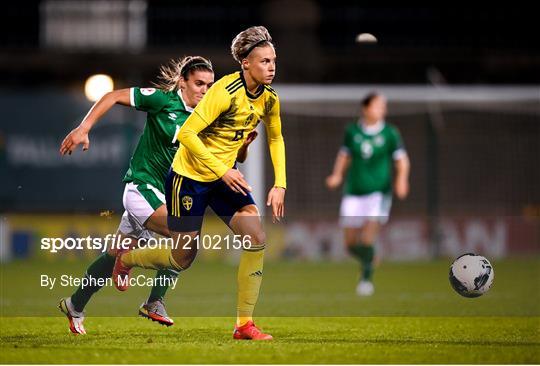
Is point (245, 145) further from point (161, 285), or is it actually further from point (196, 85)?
point (161, 285)

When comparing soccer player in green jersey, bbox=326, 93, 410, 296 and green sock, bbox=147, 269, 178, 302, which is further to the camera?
soccer player in green jersey, bbox=326, 93, 410, 296

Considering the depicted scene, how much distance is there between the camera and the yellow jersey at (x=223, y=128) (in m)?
6.95

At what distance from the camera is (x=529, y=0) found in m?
23.8

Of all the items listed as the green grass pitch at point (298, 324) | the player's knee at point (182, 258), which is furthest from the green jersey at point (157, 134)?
the green grass pitch at point (298, 324)

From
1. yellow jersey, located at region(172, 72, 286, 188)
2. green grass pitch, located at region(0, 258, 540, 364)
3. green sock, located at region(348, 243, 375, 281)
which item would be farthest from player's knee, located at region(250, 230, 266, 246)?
green sock, located at region(348, 243, 375, 281)

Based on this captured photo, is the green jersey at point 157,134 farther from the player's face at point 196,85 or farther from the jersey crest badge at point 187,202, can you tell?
the jersey crest badge at point 187,202

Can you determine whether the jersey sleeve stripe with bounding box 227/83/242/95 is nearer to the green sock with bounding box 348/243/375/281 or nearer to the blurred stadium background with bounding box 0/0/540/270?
the green sock with bounding box 348/243/375/281

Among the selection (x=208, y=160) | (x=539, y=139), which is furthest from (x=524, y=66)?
(x=208, y=160)

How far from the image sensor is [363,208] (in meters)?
12.7

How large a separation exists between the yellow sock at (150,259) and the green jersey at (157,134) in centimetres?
48

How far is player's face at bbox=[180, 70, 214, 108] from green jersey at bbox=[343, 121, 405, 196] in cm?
535

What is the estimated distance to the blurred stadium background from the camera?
17.0 metres

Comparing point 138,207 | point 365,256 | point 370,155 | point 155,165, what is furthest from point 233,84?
point 370,155

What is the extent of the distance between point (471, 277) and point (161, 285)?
6.65ft
